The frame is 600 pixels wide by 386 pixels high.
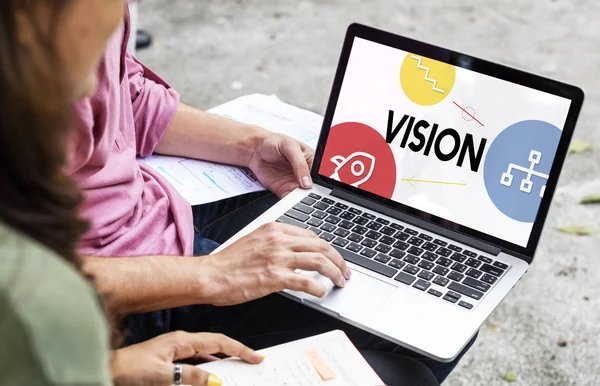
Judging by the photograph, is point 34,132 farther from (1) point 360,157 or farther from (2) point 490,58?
(2) point 490,58

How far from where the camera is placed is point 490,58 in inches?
152

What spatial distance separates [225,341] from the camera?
1.20m

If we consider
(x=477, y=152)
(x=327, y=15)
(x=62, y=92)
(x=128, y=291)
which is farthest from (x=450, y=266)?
(x=327, y=15)

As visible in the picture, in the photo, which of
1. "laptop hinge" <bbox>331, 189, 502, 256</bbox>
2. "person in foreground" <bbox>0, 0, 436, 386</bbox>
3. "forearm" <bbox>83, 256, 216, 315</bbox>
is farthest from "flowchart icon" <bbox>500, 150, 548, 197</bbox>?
"person in foreground" <bbox>0, 0, 436, 386</bbox>

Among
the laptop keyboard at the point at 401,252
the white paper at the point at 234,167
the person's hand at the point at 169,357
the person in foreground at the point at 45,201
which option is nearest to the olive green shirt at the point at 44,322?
the person in foreground at the point at 45,201

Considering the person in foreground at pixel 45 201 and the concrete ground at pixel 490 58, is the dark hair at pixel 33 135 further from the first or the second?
the concrete ground at pixel 490 58

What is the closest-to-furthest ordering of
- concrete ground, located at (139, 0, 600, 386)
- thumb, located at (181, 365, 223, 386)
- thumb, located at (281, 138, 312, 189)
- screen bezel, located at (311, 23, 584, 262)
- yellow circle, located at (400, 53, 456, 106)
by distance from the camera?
1. thumb, located at (181, 365, 223, 386)
2. screen bezel, located at (311, 23, 584, 262)
3. yellow circle, located at (400, 53, 456, 106)
4. thumb, located at (281, 138, 312, 189)
5. concrete ground, located at (139, 0, 600, 386)

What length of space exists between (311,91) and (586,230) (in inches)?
52.7

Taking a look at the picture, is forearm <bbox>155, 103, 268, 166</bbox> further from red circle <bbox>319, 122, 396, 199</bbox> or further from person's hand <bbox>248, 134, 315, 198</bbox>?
red circle <bbox>319, 122, 396, 199</bbox>

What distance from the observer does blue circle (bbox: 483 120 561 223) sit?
4.66 feet

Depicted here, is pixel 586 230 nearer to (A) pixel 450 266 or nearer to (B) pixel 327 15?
(A) pixel 450 266

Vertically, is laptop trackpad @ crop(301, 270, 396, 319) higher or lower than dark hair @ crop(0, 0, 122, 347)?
lower

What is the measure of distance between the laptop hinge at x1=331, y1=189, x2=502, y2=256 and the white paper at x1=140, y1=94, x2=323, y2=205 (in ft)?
0.65

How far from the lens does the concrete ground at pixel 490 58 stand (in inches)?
93.1
